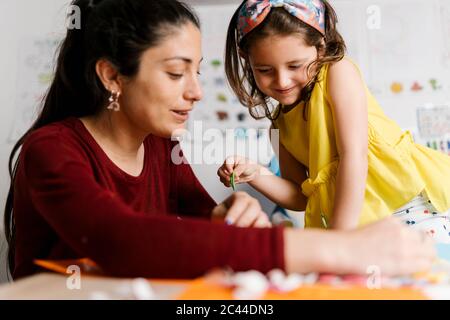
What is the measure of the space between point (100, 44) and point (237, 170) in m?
0.42

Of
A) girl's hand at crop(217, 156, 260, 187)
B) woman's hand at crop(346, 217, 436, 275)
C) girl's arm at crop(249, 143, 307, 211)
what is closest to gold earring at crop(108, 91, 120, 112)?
girl's hand at crop(217, 156, 260, 187)

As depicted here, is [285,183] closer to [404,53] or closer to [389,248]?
[389,248]

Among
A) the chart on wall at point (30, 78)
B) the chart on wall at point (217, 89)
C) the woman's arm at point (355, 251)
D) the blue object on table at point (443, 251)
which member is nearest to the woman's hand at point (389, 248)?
the woman's arm at point (355, 251)

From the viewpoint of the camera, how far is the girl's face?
107cm

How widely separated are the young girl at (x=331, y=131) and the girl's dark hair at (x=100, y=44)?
195 millimetres

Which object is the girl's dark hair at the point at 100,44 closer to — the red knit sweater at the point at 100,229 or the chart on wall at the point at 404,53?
the red knit sweater at the point at 100,229

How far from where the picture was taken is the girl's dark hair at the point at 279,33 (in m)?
1.08

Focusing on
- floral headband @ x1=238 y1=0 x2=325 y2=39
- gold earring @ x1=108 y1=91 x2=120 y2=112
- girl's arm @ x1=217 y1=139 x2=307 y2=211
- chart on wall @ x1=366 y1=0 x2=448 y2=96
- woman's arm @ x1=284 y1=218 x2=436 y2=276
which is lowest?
woman's arm @ x1=284 y1=218 x2=436 y2=276

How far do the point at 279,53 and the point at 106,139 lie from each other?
42cm

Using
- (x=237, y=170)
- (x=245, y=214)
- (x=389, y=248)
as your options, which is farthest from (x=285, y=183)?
(x=389, y=248)

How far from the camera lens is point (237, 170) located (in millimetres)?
1150

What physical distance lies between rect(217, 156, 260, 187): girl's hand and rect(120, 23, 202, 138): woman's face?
20 cm

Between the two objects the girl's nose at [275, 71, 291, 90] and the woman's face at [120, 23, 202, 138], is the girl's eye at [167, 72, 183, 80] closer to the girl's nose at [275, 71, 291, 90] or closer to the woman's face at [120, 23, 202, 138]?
the woman's face at [120, 23, 202, 138]

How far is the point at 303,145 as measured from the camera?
1230mm
